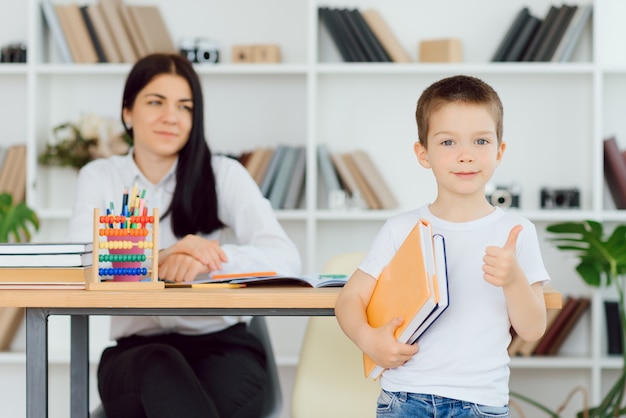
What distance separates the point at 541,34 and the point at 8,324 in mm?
2486

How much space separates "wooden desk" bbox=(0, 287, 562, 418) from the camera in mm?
1605

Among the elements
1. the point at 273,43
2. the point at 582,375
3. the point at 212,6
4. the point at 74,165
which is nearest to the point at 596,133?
the point at 582,375

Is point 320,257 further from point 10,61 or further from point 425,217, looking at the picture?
point 425,217

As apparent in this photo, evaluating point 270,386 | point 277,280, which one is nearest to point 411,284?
point 277,280

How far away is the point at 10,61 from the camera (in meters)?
3.93

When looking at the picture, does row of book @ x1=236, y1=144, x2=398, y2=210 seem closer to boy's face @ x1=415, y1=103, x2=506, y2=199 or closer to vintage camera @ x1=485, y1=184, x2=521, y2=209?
vintage camera @ x1=485, y1=184, x2=521, y2=209

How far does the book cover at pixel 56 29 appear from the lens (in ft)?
12.7

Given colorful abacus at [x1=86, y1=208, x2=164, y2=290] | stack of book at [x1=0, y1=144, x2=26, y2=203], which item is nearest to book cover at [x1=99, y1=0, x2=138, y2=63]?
stack of book at [x1=0, y1=144, x2=26, y2=203]

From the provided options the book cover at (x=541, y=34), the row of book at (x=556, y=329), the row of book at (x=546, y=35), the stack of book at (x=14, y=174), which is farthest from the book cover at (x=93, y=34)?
the row of book at (x=556, y=329)

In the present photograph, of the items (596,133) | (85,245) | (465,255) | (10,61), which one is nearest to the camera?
(465,255)

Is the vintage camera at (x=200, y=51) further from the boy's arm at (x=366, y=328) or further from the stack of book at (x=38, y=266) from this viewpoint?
the boy's arm at (x=366, y=328)

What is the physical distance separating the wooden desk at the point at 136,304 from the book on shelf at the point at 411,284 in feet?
0.36

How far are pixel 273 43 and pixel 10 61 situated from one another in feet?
3.62

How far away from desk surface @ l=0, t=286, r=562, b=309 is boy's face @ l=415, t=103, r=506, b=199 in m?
0.24
